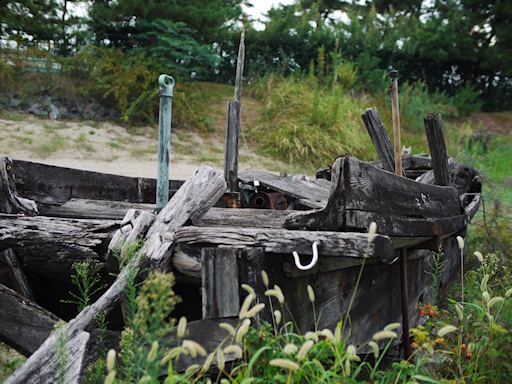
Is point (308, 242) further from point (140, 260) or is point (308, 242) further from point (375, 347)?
point (140, 260)

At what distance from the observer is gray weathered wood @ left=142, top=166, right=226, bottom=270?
2.46 metres

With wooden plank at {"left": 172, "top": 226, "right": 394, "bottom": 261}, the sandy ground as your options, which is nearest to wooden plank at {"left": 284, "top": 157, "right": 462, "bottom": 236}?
wooden plank at {"left": 172, "top": 226, "right": 394, "bottom": 261}

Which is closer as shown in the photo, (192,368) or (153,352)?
(153,352)

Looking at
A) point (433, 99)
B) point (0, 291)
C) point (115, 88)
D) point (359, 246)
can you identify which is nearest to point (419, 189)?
point (359, 246)

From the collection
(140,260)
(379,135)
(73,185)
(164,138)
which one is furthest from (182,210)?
(379,135)

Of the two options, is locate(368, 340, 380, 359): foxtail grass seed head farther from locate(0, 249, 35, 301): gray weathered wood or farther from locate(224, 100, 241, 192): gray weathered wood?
locate(224, 100, 241, 192): gray weathered wood

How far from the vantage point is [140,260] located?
239cm

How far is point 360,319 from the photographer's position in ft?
10.2

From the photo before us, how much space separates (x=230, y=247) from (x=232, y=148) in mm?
2150

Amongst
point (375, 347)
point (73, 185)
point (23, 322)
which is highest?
point (73, 185)

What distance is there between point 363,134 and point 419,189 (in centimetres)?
972

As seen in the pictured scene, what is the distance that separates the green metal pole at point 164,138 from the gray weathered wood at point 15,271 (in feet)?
2.63

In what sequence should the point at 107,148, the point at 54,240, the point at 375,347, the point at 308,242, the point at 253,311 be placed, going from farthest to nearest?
the point at 107,148
the point at 54,240
the point at 308,242
the point at 375,347
the point at 253,311

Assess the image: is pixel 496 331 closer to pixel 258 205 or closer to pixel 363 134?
pixel 258 205
